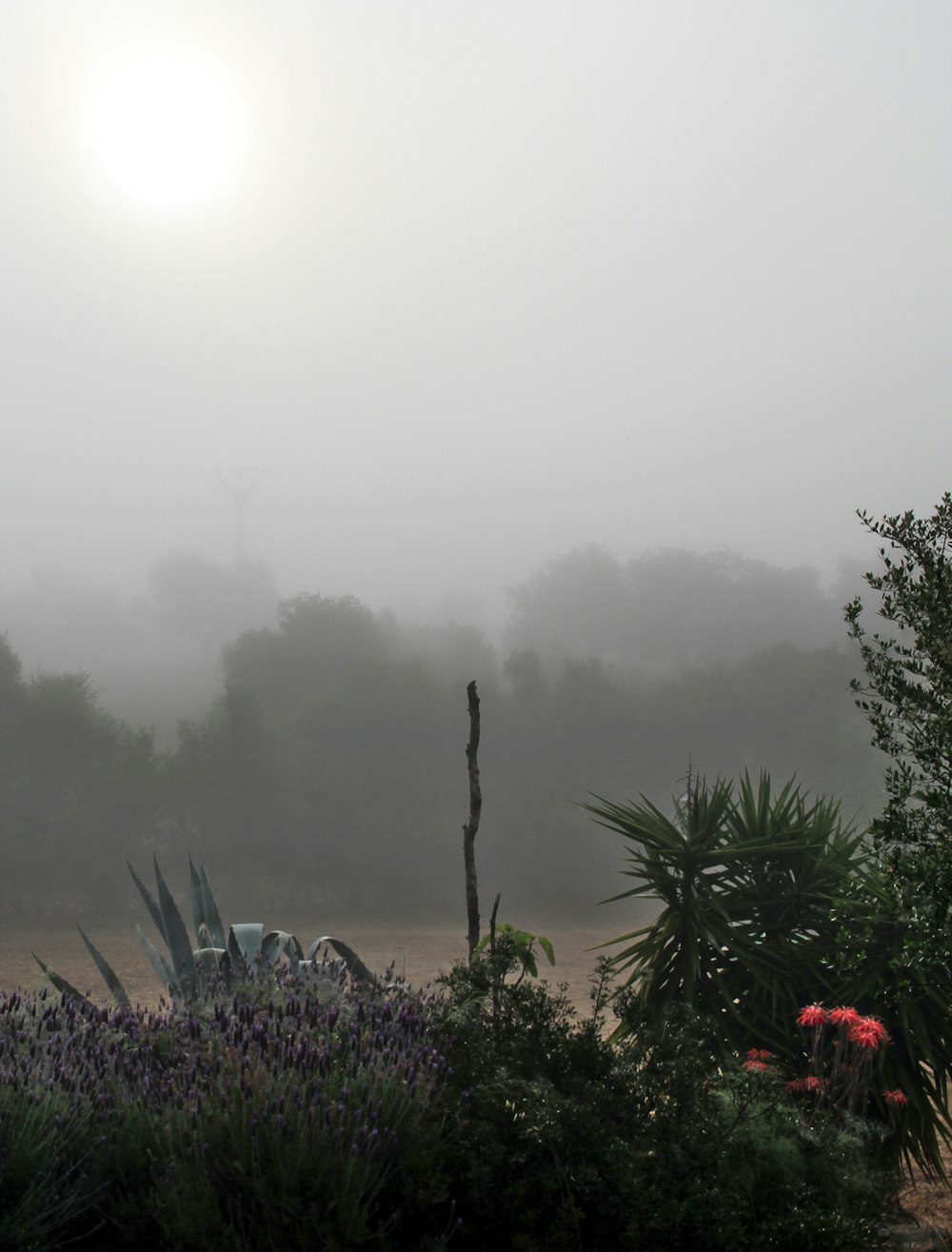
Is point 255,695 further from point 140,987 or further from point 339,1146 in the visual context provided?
point 339,1146

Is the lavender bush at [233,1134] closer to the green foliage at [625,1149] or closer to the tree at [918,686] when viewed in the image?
the green foliage at [625,1149]

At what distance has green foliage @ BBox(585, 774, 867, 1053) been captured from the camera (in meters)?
7.85

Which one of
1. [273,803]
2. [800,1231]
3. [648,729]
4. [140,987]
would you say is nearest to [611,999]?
[800,1231]

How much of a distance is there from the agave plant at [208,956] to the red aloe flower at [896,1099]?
3.83 metres

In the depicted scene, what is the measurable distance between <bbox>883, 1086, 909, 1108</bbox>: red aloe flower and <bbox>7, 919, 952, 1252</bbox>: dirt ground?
750cm

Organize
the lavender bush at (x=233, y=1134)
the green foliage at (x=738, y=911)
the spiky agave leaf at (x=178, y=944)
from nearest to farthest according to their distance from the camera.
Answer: the lavender bush at (x=233, y=1134), the spiky agave leaf at (x=178, y=944), the green foliage at (x=738, y=911)

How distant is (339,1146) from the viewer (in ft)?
11.4

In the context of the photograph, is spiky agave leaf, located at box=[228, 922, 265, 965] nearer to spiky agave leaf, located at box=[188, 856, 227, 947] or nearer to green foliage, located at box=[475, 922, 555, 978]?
spiky agave leaf, located at box=[188, 856, 227, 947]

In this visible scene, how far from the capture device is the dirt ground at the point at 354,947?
19547mm

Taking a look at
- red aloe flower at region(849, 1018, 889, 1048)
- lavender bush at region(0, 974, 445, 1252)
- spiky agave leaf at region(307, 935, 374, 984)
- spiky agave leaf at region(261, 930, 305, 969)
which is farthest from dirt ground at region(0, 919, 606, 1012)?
lavender bush at region(0, 974, 445, 1252)

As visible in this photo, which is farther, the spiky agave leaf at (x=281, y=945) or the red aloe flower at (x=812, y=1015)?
the spiky agave leaf at (x=281, y=945)

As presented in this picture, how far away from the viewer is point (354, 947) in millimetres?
25625

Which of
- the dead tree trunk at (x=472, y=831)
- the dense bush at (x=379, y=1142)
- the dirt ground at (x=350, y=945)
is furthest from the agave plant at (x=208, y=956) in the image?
the dirt ground at (x=350, y=945)

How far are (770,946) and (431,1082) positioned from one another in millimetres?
5245
